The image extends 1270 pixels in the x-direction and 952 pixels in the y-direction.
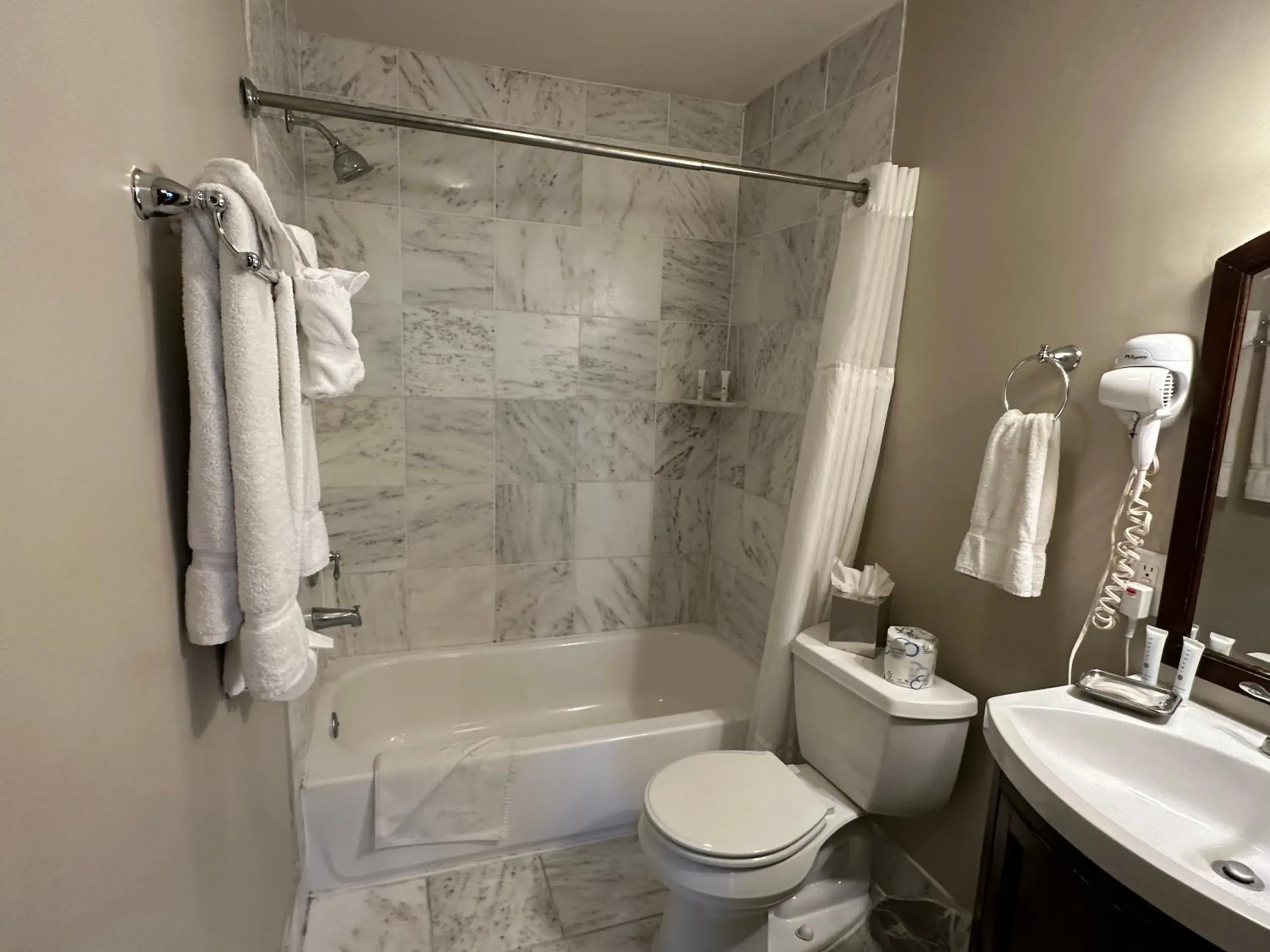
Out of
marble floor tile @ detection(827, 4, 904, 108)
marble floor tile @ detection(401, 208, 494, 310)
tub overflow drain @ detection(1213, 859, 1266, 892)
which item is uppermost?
marble floor tile @ detection(827, 4, 904, 108)

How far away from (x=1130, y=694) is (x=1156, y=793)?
0.52 ft

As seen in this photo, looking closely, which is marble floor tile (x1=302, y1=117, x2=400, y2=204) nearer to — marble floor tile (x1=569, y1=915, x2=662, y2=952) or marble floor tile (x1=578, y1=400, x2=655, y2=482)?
marble floor tile (x1=578, y1=400, x2=655, y2=482)

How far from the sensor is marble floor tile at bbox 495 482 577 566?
2600 millimetres

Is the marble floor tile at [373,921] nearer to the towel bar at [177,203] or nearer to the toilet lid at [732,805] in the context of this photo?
the toilet lid at [732,805]

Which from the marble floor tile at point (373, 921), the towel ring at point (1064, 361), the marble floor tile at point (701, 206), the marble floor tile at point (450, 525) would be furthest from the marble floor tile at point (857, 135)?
the marble floor tile at point (373, 921)

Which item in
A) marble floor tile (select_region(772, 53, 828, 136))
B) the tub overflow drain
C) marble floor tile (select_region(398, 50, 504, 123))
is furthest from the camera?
marble floor tile (select_region(398, 50, 504, 123))

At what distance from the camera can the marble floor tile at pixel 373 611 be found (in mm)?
2463

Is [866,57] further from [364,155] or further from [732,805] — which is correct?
[732,805]

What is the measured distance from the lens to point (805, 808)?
158 cm

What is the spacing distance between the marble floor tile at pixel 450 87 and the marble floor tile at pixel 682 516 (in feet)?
4.95

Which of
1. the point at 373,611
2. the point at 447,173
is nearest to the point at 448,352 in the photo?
the point at 447,173

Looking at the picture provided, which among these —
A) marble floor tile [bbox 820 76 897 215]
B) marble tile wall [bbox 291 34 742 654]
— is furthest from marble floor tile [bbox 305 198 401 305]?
marble floor tile [bbox 820 76 897 215]

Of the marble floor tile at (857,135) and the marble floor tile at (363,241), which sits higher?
the marble floor tile at (857,135)

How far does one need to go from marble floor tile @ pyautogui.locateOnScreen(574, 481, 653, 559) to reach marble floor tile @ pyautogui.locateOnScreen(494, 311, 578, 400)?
41 centimetres
